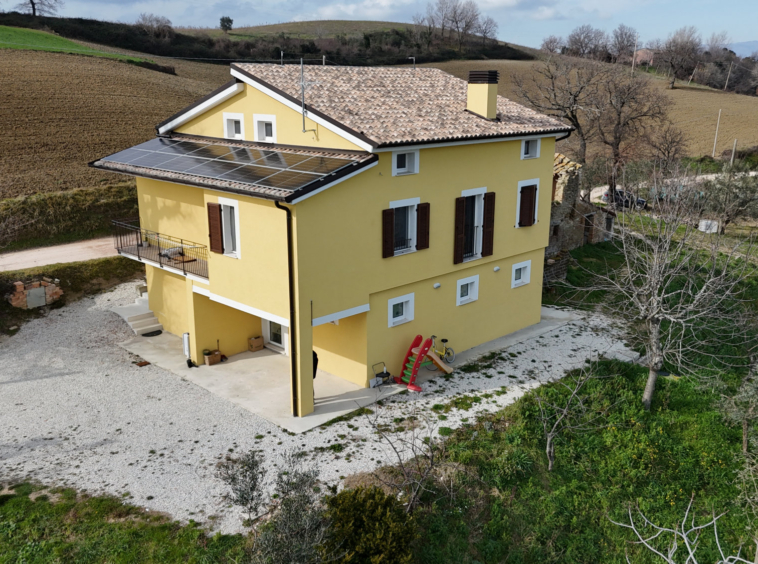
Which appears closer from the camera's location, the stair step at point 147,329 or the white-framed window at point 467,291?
the white-framed window at point 467,291

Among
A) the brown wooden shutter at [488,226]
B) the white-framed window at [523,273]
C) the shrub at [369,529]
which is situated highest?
the brown wooden shutter at [488,226]

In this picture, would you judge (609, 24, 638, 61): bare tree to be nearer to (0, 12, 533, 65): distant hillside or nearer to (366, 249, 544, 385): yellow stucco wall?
(0, 12, 533, 65): distant hillside

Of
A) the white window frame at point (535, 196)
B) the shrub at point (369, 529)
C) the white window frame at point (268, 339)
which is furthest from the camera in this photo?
the white window frame at point (535, 196)

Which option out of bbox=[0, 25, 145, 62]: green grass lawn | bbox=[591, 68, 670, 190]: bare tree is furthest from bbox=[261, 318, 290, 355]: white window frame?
bbox=[0, 25, 145, 62]: green grass lawn

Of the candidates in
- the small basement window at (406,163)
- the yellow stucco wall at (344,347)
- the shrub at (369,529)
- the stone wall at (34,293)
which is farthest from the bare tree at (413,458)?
the stone wall at (34,293)

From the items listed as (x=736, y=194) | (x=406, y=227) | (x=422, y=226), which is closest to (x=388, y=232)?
(x=406, y=227)

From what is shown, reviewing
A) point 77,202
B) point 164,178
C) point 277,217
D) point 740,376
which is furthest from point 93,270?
point 740,376

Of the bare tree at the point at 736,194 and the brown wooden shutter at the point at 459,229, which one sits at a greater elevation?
the brown wooden shutter at the point at 459,229

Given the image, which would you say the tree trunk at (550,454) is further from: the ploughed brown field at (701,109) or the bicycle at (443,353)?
the ploughed brown field at (701,109)
